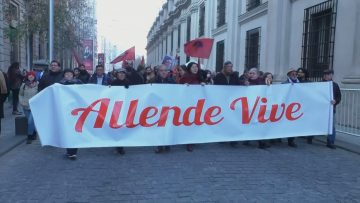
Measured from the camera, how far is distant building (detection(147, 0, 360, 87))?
10766 mm

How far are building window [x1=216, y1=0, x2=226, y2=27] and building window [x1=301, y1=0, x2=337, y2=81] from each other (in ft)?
34.4

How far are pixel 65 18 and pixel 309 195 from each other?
20.0 meters

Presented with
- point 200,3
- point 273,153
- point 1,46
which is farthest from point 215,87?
point 200,3

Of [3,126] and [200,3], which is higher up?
[200,3]

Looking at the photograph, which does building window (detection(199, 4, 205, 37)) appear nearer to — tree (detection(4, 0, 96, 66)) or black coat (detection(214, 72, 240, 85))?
tree (detection(4, 0, 96, 66))

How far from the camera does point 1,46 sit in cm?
2030

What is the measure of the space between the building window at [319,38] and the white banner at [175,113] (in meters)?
3.74

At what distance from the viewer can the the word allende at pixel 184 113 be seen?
23.8 ft

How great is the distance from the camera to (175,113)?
7699 mm

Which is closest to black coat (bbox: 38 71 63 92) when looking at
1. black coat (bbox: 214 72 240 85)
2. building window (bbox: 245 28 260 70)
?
black coat (bbox: 214 72 240 85)

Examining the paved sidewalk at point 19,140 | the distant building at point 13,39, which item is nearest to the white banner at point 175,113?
the paved sidewalk at point 19,140

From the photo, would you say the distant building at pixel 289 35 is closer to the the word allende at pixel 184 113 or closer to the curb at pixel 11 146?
the the word allende at pixel 184 113

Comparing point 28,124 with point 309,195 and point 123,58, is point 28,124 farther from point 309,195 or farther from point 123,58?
point 309,195

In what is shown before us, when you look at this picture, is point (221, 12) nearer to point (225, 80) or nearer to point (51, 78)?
point (225, 80)
